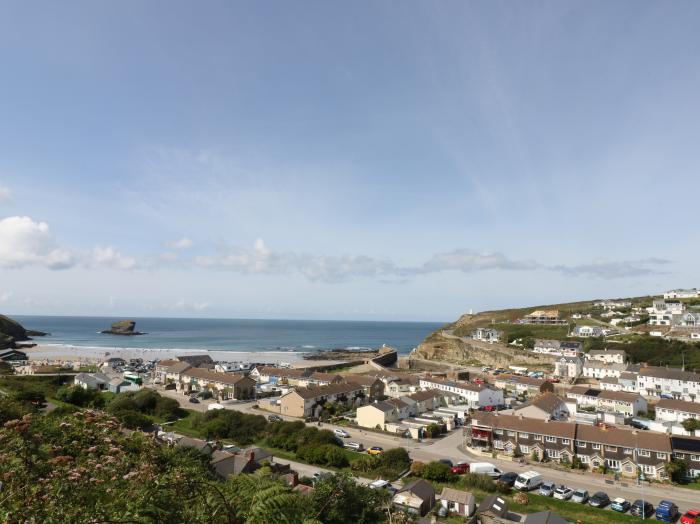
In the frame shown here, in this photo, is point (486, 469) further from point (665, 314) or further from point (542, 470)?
point (665, 314)

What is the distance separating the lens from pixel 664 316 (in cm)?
8538

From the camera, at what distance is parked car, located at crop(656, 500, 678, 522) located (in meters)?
23.1

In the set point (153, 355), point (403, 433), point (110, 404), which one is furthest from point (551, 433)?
point (153, 355)

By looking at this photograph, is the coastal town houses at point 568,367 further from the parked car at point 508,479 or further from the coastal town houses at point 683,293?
the coastal town houses at point 683,293

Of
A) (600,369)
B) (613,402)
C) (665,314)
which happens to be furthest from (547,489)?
(665,314)

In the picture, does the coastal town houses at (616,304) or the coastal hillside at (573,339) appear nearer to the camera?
the coastal hillside at (573,339)

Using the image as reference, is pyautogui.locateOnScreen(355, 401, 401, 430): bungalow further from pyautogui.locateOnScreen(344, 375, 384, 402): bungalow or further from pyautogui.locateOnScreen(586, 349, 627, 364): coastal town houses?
pyautogui.locateOnScreen(586, 349, 627, 364): coastal town houses

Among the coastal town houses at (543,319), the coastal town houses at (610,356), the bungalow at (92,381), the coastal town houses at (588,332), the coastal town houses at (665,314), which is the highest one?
the coastal town houses at (665,314)

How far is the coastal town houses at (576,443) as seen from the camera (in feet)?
98.5

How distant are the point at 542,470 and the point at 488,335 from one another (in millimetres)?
73728

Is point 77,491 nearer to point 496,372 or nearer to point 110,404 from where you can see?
point 110,404

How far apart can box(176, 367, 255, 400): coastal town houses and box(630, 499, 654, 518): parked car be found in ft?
131

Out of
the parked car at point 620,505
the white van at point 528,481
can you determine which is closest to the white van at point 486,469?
the white van at point 528,481

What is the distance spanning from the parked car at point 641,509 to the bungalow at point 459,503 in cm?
883
